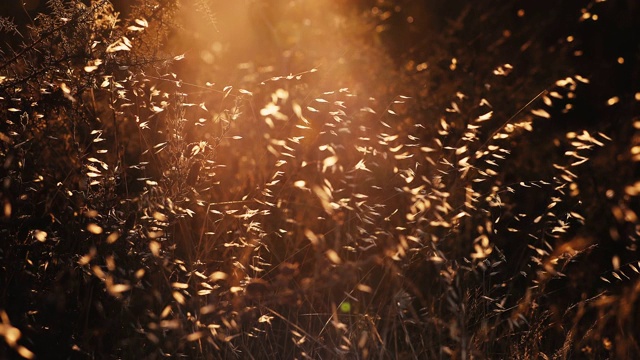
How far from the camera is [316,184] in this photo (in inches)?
101

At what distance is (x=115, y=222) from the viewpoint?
1.90 metres

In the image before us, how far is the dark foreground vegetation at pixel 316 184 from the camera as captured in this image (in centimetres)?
189

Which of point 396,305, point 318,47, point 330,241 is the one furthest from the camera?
point 318,47

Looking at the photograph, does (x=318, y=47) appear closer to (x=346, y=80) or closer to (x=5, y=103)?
(x=346, y=80)

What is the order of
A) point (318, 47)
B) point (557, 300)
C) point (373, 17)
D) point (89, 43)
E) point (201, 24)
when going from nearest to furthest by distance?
point (89, 43), point (557, 300), point (201, 24), point (318, 47), point (373, 17)

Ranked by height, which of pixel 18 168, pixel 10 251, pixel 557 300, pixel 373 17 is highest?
pixel 18 168

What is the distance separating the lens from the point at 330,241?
258cm

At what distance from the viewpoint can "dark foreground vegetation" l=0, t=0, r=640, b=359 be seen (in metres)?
1.89

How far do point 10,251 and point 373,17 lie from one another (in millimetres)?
3330

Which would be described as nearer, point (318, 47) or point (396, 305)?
point (396, 305)

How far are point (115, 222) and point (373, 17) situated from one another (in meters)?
3.17

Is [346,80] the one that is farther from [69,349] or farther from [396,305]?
[69,349]

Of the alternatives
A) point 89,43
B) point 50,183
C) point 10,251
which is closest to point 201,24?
point 89,43

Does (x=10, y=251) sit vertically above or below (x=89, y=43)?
below
